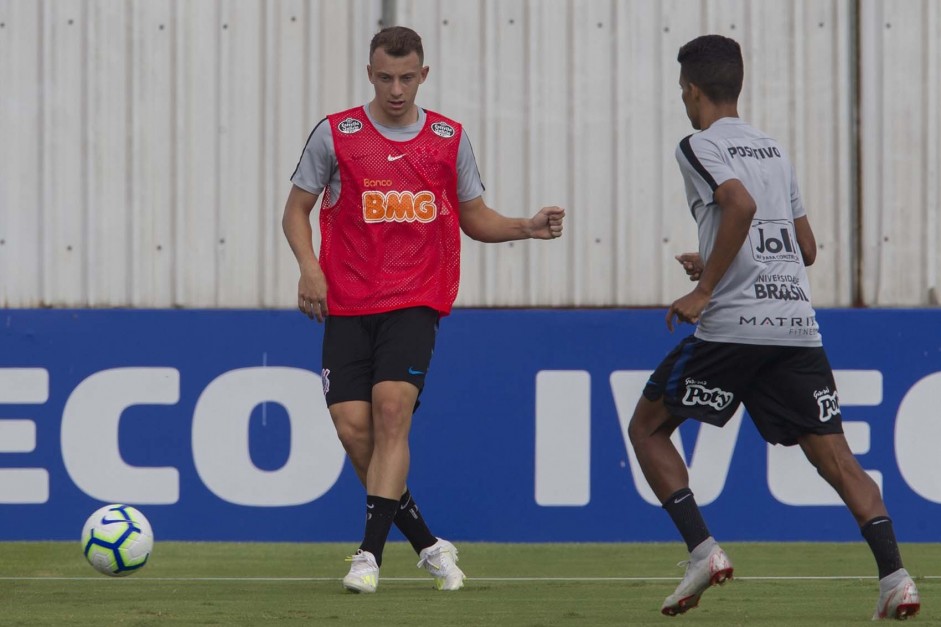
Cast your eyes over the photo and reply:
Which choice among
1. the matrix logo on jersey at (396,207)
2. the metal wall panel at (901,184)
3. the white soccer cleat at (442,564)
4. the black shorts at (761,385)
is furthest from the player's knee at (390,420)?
the metal wall panel at (901,184)

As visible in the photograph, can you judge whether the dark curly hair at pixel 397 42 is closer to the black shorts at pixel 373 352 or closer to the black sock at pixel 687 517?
the black shorts at pixel 373 352

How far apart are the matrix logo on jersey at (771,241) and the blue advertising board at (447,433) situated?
316 cm

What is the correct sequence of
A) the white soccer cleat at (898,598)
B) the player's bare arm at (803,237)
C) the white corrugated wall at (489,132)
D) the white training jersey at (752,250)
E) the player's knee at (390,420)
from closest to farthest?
the white soccer cleat at (898,598) → the white training jersey at (752,250) → the player's bare arm at (803,237) → the player's knee at (390,420) → the white corrugated wall at (489,132)

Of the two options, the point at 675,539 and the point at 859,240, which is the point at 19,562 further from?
the point at 859,240

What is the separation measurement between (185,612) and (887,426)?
166 inches

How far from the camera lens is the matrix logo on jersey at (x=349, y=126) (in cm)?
586

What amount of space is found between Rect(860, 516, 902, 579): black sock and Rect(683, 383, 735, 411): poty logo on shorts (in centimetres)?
57

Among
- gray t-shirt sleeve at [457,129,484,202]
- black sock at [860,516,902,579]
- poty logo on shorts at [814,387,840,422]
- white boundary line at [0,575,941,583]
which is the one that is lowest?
white boundary line at [0,575,941,583]

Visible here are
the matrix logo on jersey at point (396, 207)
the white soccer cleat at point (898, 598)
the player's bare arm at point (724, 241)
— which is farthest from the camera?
the matrix logo on jersey at point (396, 207)

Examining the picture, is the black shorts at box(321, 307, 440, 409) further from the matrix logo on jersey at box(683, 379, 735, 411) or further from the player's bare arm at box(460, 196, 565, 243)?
the matrix logo on jersey at box(683, 379, 735, 411)

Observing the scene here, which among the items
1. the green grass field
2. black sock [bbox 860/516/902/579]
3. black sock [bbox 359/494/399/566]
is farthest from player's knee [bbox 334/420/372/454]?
black sock [bbox 860/516/902/579]

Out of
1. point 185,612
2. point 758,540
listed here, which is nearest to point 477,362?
point 758,540

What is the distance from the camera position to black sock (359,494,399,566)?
18.0ft

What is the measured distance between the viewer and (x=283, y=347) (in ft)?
26.6
